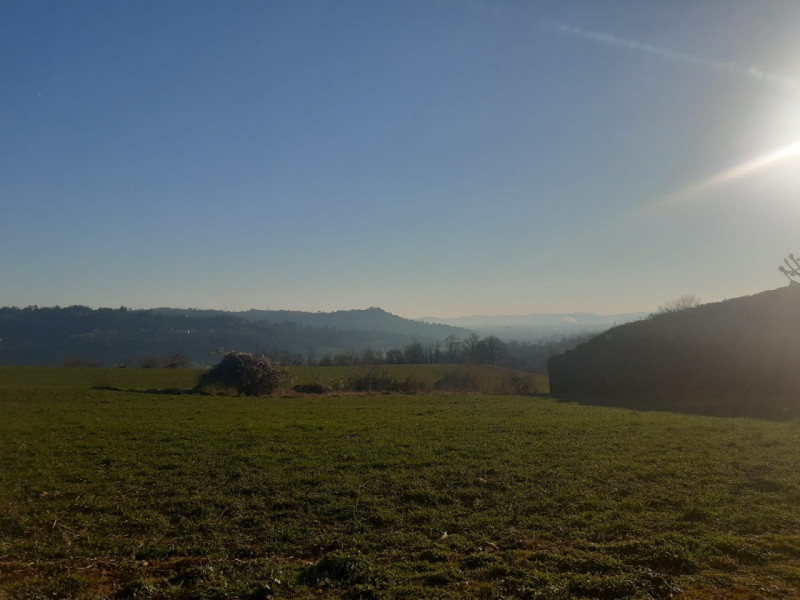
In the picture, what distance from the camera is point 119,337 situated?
4855 inches

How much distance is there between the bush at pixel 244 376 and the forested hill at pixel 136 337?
175 ft

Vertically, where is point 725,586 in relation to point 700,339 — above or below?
below

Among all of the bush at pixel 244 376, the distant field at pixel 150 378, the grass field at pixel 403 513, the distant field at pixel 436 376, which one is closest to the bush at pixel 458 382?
the distant field at pixel 436 376

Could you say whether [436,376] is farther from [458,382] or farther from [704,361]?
[704,361]

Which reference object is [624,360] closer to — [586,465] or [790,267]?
[790,267]

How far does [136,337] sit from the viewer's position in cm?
12500

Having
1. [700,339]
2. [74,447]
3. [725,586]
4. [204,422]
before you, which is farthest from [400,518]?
[700,339]

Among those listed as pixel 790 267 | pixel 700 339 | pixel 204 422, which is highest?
pixel 790 267

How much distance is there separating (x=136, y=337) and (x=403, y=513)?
134m

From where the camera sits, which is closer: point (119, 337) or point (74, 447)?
point (74, 447)

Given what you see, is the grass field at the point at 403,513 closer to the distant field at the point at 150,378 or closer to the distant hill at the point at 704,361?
the distant hill at the point at 704,361

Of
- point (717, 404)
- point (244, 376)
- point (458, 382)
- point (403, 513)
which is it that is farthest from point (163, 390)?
Answer: point (717, 404)

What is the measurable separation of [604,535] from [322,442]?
980 centimetres

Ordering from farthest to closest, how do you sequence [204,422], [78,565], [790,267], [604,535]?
[790,267]
[204,422]
[604,535]
[78,565]
